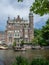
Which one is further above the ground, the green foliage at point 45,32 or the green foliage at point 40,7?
the green foliage at point 40,7

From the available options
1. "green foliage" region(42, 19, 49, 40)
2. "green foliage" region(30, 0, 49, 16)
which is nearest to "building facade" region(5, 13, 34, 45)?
"green foliage" region(42, 19, 49, 40)

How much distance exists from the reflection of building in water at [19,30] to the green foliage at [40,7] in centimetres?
8084

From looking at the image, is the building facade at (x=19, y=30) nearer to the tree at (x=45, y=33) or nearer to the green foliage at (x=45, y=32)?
the tree at (x=45, y=33)

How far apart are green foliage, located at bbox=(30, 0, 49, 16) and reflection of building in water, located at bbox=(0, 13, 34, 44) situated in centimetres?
8084

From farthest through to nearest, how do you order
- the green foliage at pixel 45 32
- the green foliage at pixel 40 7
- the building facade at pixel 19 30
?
the building facade at pixel 19 30 → the green foliage at pixel 45 32 → the green foliage at pixel 40 7

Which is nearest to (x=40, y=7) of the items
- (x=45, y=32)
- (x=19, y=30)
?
(x=45, y=32)

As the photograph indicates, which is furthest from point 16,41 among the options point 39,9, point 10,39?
point 39,9

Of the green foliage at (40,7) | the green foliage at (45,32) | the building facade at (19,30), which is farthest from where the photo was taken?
the building facade at (19,30)

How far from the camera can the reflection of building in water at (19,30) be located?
301 ft

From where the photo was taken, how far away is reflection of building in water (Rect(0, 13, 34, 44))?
91.7m

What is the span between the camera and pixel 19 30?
9331 centimetres

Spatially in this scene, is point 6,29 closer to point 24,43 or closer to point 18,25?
point 18,25

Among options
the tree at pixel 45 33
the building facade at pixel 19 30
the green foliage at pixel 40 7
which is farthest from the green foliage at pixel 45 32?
the green foliage at pixel 40 7

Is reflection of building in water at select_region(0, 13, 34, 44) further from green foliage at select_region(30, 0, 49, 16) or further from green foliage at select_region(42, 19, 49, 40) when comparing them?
green foliage at select_region(30, 0, 49, 16)
